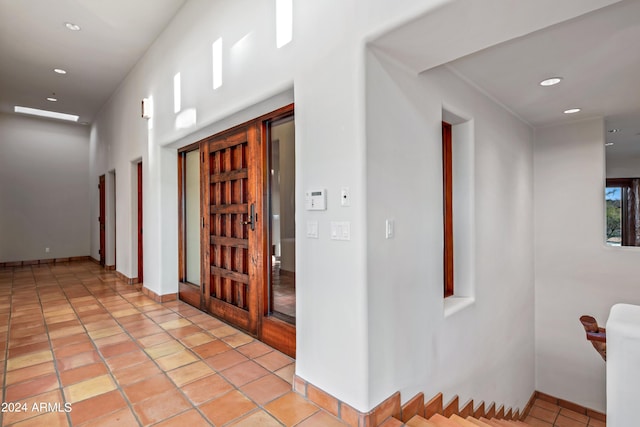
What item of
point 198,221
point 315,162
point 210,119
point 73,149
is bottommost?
point 198,221

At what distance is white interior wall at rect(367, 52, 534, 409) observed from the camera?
6.29ft

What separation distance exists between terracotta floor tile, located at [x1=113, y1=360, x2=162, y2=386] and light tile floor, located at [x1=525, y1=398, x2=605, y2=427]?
426cm

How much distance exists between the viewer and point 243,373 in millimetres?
2449

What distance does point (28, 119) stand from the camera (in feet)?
25.0

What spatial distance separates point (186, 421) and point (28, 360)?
5.64 ft

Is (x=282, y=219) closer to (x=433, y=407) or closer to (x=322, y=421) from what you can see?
(x=322, y=421)

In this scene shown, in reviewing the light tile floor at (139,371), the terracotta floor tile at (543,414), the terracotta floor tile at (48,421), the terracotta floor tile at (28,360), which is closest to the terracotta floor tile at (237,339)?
the light tile floor at (139,371)

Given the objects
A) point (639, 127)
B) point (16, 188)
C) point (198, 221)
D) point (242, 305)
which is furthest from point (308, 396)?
point (16, 188)

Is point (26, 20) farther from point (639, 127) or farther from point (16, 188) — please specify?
point (639, 127)

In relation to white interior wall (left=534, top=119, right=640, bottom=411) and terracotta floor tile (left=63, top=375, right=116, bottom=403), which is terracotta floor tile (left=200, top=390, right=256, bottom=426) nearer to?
terracotta floor tile (left=63, top=375, right=116, bottom=403)

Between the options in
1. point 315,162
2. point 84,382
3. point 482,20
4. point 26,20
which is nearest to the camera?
point 482,20

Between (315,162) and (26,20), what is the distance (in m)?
4.38

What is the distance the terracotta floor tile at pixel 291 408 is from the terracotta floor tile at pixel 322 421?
0.03m

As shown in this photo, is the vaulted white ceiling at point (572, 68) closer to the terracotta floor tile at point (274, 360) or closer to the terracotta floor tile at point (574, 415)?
the terracotta floor tile at point (274, 360)
